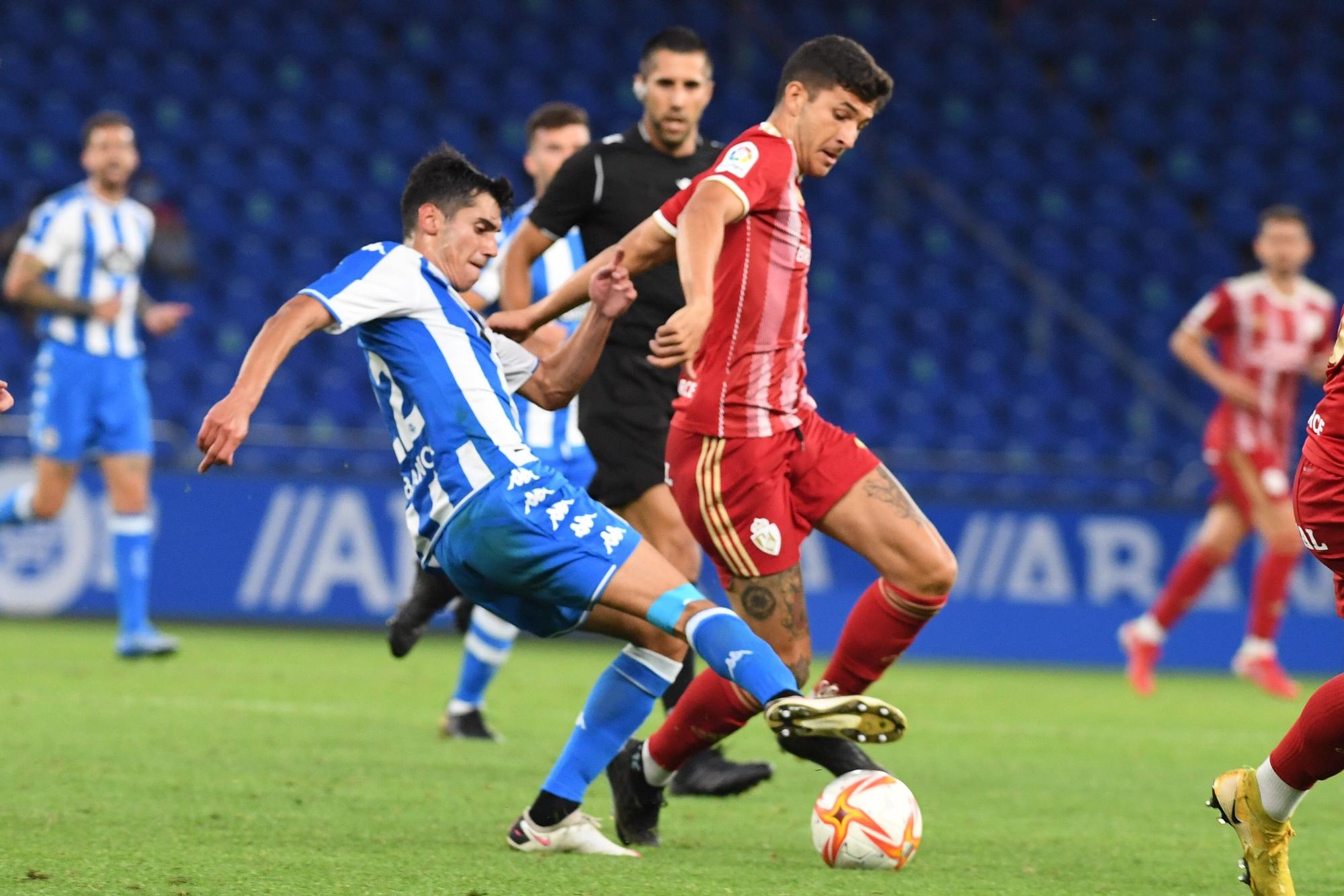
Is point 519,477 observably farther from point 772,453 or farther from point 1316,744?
point 1316,744

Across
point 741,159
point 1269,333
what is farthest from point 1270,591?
point 741,159

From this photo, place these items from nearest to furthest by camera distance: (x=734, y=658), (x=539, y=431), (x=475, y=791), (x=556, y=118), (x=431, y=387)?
(x=734, y=658)
(x=431, y=387)
(x=475, y=791)
(x=539, y=431)
(x=556, y=118)

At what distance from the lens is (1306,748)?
3.73m

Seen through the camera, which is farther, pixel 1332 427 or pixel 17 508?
pixel 17 508

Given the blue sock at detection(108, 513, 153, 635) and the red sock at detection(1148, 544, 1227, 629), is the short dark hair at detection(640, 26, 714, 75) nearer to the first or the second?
the blue sock at detection(108, 513, 153, 635)

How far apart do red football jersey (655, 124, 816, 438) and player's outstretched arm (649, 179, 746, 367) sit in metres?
0.11

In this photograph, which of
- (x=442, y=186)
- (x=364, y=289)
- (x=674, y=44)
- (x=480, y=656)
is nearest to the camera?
(x=364, y=289)

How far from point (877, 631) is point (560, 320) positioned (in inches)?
97.1

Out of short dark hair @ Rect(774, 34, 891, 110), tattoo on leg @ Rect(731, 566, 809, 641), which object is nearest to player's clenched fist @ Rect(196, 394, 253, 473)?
tattoo on leg @ Rect(731, 566, 809, 641)

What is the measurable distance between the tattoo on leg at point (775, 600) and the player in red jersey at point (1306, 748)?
118cm

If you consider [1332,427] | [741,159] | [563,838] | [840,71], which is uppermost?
[840,71]

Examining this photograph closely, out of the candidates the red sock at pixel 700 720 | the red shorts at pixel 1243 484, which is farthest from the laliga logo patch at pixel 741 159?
the red shorts at pixel 1243 484

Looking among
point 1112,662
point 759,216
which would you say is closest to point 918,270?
point 1112,662

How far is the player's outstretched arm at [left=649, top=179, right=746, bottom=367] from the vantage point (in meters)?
4.05
